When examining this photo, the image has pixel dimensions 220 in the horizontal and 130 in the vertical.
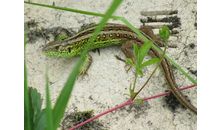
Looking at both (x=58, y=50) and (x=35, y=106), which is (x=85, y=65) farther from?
(x=35, y=106)

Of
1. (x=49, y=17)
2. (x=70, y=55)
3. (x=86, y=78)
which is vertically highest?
(x=49, y=17)

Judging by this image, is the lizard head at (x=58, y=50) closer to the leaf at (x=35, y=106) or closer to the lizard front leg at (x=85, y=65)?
the lizard front leg at (x=85, y=65)

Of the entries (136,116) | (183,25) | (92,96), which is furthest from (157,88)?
(183,25)

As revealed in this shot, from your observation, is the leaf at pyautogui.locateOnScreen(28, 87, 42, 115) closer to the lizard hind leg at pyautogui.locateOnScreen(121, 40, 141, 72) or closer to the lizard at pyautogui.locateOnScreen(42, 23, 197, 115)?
the lizard at pyautogui.locateOnScreen(42, 23, 197, 115)

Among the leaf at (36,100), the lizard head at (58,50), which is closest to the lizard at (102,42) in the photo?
the lizard head at (58,50)

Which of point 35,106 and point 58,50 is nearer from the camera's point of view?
point 35,106

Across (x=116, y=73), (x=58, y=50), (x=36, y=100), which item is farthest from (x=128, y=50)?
(x=36, y=100)

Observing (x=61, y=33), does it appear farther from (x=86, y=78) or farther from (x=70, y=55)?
(x=86, y=78)
